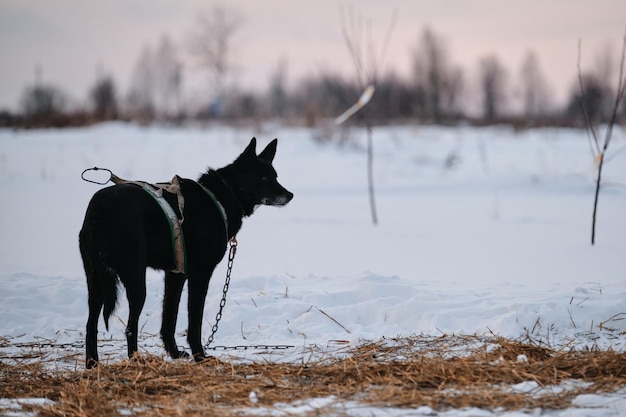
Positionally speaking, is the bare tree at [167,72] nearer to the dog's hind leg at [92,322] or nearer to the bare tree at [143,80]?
the bare tree at [143,80]

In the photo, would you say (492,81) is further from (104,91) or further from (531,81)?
(104,91)

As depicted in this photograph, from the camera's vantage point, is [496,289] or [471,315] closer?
[471,315]

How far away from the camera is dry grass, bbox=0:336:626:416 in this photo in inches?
114

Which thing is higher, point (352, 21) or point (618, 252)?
point (352, 21)

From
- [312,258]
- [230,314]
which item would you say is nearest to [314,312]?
[230,314]

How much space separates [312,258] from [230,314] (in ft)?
9.35

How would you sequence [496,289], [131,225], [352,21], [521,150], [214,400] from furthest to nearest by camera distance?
[521,150] < [352,21] < [496,289] < [131,225] < [214,400]

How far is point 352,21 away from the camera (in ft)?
30.8

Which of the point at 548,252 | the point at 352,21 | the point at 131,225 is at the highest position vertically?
the point at 352,21

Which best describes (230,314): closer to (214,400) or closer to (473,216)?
(214,400)

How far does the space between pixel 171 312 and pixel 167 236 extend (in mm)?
618

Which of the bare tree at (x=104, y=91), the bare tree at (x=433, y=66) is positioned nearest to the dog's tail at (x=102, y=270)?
the bare tree at (x=104, y=91)

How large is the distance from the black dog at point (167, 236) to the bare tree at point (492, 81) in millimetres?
50567

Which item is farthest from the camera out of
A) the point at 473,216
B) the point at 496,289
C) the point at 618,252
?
the point at 473,216
